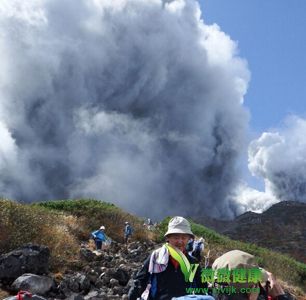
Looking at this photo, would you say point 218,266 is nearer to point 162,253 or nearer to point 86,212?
point 162,253

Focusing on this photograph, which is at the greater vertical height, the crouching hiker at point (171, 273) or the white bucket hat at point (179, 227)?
the white bucket hat at point (179, 227)

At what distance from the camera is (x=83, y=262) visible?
1330 cm

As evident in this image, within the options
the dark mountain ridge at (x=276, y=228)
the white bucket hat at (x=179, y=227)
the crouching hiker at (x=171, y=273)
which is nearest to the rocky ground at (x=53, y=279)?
the crouching hiker at (x=171, y=273)

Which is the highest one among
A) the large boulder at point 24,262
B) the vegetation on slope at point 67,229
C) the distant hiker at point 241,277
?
the vegetation on slope at point 67,229

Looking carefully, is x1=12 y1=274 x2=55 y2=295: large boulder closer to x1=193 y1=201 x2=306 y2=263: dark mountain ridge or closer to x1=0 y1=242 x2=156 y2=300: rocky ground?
x1=0 y1=242 x2=156 y2=300: rocky ground

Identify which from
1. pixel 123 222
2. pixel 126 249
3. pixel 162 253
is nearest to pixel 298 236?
pixel 123 222

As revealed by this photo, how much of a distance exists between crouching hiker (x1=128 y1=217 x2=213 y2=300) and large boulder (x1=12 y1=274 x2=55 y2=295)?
523 cm

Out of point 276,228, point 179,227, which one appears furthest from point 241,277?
point 276,228

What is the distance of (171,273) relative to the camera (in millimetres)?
4574

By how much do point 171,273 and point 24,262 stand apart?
21.0 feet

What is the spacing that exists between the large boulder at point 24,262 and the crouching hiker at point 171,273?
5980 mm

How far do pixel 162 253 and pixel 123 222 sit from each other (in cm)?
1959

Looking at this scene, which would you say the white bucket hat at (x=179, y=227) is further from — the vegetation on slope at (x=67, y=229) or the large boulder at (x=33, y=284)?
the vegetation on slope at (x=67, y=229)

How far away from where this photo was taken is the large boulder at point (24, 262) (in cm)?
995
